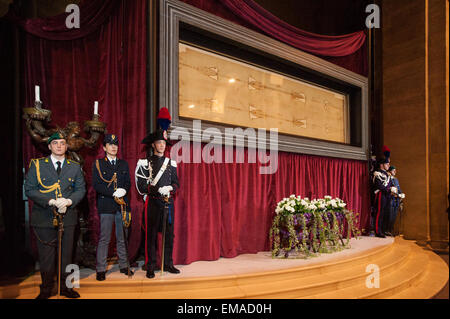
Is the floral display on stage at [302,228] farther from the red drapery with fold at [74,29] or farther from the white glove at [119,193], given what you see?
the red drapery with fold at [74,29]

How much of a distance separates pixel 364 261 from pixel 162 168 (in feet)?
10.3

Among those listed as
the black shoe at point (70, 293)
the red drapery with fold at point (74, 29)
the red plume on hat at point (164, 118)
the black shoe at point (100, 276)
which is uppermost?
the red drapery with fold at point (74, 29)

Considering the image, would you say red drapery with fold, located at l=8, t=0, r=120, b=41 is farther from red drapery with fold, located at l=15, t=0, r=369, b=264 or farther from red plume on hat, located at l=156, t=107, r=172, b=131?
red plume on hat, located at l=156, t=107, r=172, b=131

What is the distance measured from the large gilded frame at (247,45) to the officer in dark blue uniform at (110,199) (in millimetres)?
974

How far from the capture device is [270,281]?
10.9ft

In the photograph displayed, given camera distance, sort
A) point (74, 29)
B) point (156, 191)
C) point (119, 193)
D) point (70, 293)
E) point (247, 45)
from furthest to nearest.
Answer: point (247, 45)
point (74, 29)
point (156, 191)
point (119, 193)
point (70, 293)

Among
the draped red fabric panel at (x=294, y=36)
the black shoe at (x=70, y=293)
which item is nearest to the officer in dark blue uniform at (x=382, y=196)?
the draped red fabric panel at (x=294, y=36)

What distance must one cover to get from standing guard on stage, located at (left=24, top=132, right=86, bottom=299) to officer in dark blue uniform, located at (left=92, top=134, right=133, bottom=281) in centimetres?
25

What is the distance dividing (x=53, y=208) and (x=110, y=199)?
567 millimetres

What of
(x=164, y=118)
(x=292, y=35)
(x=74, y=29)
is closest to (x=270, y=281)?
(x=164, y=118)

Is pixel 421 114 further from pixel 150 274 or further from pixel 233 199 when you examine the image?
pixel 150 274

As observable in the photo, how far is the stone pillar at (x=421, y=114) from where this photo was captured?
6461 millimetres

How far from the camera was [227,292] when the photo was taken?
300 centimetres
